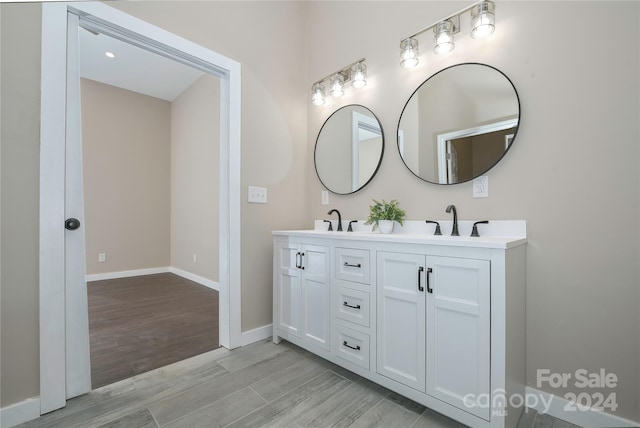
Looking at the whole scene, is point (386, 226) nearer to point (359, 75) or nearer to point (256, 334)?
point (359, 75)

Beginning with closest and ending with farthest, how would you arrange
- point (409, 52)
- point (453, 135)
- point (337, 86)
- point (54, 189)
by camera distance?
1. point (54, 189)
2. point (453, 135)
3. point (409, 52)
4. point (337, 86)

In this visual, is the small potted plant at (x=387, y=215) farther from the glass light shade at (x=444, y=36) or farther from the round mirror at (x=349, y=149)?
the glass light shade at (x=444, y=36)

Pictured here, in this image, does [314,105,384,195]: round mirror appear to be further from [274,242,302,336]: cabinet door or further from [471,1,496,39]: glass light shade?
[471,1,496,39]: glass light shade

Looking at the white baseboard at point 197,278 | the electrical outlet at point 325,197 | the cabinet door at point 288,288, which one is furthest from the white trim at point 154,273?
the electrical outlet at point 325,197

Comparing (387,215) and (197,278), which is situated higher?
(387,215)

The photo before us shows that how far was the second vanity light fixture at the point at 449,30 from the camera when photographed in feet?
5.07

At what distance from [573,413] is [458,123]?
1.58 meters

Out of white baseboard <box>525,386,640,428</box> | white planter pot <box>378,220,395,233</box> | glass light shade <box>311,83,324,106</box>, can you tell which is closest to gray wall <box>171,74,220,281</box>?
glass light shade <box>311,83,324,106</box>

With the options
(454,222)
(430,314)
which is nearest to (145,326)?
(430,314)

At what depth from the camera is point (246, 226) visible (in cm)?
226

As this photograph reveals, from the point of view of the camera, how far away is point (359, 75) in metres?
2.20

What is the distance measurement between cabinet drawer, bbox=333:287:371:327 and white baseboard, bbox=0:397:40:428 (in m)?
1.55

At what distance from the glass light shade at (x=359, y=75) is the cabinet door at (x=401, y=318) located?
1381 mm

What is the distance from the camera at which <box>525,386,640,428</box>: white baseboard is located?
126 cm
